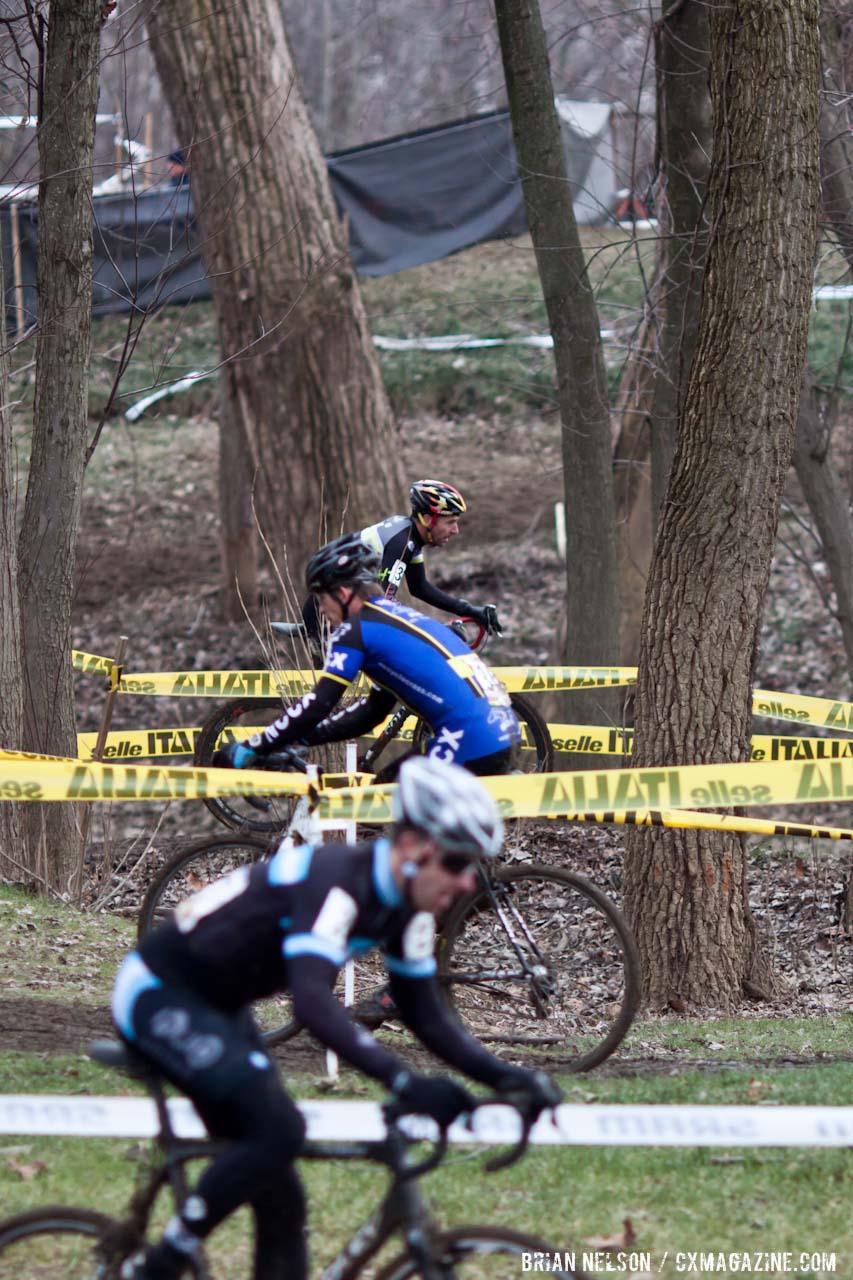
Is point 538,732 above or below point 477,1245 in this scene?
below

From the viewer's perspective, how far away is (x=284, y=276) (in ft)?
44.4

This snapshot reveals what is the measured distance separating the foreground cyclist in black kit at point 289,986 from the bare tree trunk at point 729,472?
4266 mm

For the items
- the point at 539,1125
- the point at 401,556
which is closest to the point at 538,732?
the point at 401,556

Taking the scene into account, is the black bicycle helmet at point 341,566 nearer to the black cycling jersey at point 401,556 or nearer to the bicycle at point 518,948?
the bicycle at point 518,948

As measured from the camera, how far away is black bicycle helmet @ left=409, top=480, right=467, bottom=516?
8297mm

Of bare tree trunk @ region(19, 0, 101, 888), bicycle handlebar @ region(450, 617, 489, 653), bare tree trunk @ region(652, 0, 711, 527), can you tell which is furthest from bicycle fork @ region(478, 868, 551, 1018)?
bare tree trunk @ region(652, 0, 711, 527)

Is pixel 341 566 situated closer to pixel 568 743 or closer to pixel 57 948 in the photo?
pixel 57 948

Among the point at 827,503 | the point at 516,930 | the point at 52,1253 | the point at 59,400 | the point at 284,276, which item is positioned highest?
the point at 284,276

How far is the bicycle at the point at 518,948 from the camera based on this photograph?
6.09 metres

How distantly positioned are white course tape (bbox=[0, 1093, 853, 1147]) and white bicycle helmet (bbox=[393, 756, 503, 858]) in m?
1.08

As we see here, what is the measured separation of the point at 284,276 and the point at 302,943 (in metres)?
11.1

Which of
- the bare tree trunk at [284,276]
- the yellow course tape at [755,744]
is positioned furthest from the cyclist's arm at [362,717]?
the bare tree trunk at [284,276]

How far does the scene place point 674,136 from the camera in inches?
434

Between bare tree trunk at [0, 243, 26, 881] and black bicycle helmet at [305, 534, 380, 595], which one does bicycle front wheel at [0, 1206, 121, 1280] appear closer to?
black bicycle helmet at [305, 534, 380, 595]
